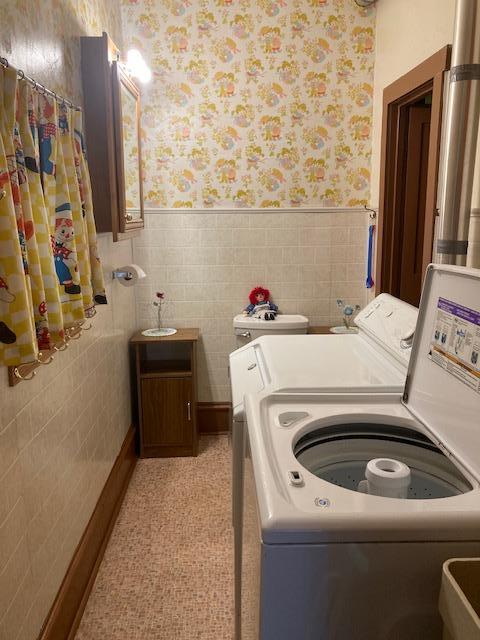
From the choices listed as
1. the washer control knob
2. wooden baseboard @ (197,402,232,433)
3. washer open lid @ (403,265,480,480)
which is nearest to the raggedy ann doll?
wooden baseboard @ (197,402,232,433)

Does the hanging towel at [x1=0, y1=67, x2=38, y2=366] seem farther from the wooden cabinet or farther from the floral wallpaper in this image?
the floral wallpaper

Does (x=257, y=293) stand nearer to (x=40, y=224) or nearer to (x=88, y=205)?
(x=88, y=205)

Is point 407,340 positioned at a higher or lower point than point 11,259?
lower

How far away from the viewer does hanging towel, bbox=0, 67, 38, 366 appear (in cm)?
118

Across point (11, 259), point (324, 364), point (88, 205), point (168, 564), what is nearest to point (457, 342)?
point (324, 364)

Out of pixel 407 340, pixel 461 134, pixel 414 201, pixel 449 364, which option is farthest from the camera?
pixel 414 201

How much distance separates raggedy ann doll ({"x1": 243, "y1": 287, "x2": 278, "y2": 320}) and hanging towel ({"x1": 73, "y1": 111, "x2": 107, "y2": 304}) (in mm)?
1529

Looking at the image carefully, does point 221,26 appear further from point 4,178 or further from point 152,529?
point 152,529

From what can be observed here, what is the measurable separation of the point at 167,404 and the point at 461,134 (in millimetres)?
2252

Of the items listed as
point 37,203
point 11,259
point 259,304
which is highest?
point 37,203

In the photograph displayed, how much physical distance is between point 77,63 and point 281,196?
158 centimetres

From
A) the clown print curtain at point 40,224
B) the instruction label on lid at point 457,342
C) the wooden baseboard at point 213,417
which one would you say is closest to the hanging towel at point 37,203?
the clown print curtain at point 40,224

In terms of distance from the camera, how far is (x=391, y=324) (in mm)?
1971

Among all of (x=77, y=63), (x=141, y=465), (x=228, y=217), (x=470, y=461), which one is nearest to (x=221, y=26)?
(x=228, y=217)
